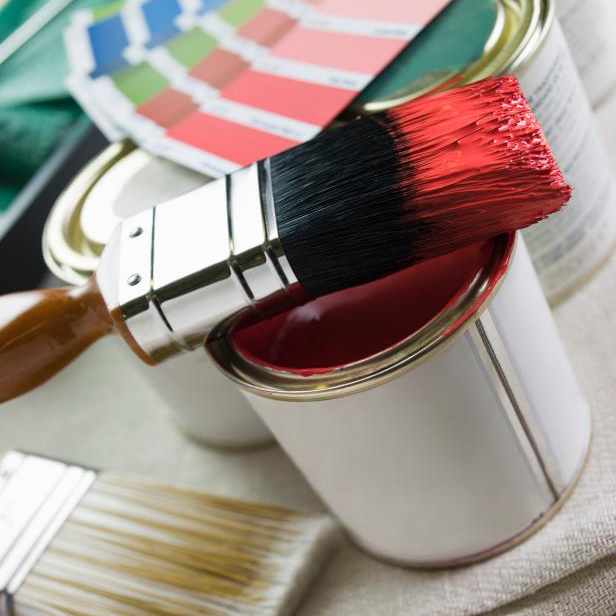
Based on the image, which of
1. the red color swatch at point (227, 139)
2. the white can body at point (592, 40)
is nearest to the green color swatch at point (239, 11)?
the red color swatch at point (227, 139)

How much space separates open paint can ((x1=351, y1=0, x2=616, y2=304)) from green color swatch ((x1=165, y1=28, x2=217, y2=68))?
8.5 inches

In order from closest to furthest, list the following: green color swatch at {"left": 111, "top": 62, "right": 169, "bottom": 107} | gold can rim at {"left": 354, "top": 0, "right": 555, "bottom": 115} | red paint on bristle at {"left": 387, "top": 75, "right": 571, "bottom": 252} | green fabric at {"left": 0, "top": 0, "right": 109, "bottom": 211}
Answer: red paint on bristle at {"left": 387, "top": 75, "right": 571, "bottom": 252}
gold can rim at {"left": 354, "top": 0, "right": 555, "bottom": 115}
green color swatch at {"left": 111, "top": 62, "right": 169, "bottom": 107}
green fabric at {"left": 0, "top": 0, "right": 109, "bottom": 211}

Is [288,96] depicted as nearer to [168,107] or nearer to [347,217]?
[168,107]

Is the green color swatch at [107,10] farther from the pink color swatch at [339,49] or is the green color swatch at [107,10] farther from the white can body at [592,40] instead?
the white can body at [592,40]

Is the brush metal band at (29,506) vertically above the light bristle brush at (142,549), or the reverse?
the brush metal band at (29,506)

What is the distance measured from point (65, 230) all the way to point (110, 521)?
20 cm

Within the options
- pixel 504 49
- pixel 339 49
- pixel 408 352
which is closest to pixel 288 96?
pixel 339 49

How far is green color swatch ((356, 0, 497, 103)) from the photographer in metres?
0.49

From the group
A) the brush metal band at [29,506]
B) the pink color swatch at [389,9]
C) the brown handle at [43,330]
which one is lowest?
the brush metal band at [29,506]

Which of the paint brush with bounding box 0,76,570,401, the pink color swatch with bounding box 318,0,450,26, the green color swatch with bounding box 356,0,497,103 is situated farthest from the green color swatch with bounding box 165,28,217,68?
the paint brush with bounding box 0,76,570,401

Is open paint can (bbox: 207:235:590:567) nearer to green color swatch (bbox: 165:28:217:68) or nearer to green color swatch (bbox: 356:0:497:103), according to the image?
green color swatch (bbox: 356:0:497:103)

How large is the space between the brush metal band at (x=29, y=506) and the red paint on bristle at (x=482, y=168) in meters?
0.33

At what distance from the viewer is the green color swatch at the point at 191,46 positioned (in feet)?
2.21

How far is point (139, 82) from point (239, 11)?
0.11 meters
